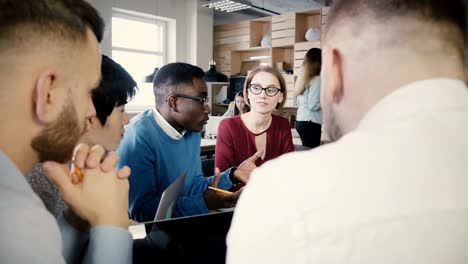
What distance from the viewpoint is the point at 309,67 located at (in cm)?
385

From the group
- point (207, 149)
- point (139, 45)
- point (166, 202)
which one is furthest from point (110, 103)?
point (139, 45)

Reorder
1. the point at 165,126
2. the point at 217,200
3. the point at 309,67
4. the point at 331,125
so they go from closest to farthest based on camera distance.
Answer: the point at 331,125 < the point at 217,200 < the point at 165,126 < the point at 309,67

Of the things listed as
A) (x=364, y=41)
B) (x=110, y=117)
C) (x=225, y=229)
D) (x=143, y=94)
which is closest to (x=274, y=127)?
(x=110, y=117)

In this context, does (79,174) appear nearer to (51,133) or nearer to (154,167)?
(51,133)

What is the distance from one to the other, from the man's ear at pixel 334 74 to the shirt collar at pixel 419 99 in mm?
125

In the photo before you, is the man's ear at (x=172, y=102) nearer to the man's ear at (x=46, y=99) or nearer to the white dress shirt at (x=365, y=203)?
the man's ear at (x=46, y=99)

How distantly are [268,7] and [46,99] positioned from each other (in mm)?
6976

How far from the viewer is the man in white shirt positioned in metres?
0.48

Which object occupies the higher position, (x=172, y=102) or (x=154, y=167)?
(x=172, y=102)

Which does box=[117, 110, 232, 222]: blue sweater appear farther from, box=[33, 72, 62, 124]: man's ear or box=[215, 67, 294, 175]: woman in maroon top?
box=[33, 72, 62, 124]: man's ear

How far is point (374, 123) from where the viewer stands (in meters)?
0.57

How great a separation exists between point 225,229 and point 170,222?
0.46 ft

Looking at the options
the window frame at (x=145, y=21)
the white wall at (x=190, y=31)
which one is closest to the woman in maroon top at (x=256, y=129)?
the window frame at (x=145, y=21)

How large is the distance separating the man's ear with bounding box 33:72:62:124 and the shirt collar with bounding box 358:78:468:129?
508 millimetres
